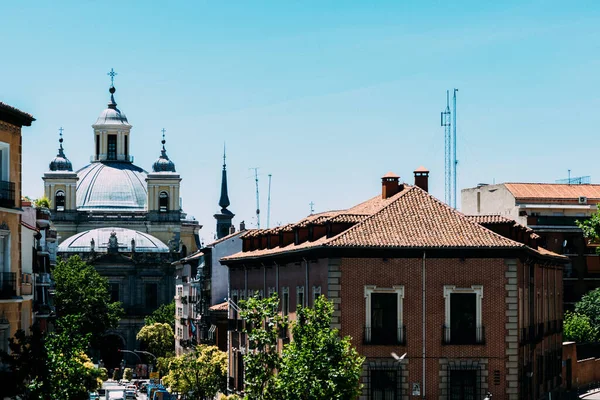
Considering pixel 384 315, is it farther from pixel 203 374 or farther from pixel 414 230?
pixel 203 374

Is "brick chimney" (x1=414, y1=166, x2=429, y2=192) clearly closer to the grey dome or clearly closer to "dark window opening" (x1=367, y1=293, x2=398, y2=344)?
"dark window opening" (x1=367, y1=293, x2=398, y2=344)

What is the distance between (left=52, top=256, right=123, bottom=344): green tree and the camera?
153375 mm

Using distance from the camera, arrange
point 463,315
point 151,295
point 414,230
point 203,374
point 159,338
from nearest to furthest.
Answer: point 463,315 → point 414,230 → point 203,374 → point 159,338 → point 151,295

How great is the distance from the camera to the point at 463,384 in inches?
2343

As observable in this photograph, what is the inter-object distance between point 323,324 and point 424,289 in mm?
6389

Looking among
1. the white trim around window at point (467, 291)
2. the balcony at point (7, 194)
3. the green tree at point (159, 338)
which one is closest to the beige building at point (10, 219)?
the balcony at point (7, 194)

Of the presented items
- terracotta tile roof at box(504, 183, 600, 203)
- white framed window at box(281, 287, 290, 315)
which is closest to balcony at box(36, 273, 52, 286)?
white framed window at box(281, 287, 290, 315)

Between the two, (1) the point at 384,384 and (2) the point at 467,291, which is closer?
(1) the point at 384,384

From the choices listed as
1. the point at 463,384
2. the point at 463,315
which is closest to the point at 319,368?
the point at 463,384

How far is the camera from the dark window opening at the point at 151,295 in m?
192

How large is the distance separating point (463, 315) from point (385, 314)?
3172mm

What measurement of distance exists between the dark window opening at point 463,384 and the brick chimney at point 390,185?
1147 centimetres

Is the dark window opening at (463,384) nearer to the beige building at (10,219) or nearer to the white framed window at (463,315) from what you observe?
the white framed window at (463,315)

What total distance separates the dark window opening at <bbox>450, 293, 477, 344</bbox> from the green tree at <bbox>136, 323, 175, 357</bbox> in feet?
343
